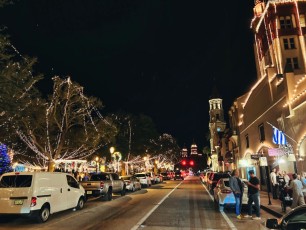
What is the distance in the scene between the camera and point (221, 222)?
11.2 m

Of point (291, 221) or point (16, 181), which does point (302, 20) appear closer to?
point (16, 181)

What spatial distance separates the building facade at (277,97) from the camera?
64.1 ft

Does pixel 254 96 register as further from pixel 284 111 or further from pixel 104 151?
pixel 104 151

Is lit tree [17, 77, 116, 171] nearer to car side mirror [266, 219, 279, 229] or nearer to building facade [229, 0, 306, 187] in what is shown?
building facade [229, 0, 306, 187]

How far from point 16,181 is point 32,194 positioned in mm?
1079

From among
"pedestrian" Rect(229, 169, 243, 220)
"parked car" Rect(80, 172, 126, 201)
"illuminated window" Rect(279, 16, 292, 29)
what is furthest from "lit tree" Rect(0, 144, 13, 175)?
"illuminated window" Rect(279, 16, 292, 29)

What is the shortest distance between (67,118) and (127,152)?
21323 mm

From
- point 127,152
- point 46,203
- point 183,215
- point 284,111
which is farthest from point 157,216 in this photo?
point 127,152

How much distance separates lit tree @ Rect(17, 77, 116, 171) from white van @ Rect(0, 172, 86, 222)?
50.1 ft

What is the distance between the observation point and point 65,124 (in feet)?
98.8

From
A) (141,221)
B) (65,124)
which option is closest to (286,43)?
(65,124)

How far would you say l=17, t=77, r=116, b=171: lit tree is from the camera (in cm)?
2797

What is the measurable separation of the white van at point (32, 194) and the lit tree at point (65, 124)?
15270mm

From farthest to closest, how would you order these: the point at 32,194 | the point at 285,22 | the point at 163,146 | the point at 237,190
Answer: the point at 163,146, the point at 285,22, the point at 237,190, the point at 32,194
